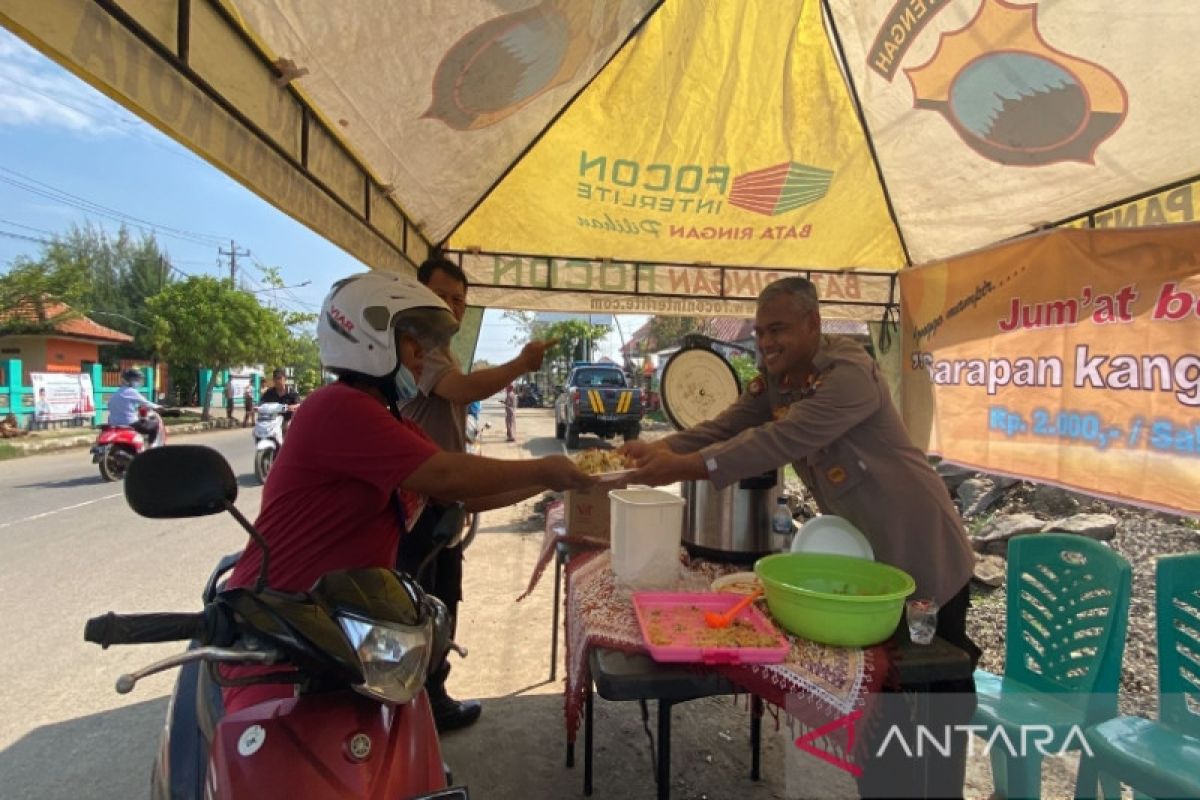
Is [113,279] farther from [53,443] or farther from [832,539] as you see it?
[832,539]

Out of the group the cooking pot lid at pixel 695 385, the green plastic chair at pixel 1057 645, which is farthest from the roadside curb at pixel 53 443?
the green plastic chair at pixel 1057 645

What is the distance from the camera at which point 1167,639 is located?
2.39 m

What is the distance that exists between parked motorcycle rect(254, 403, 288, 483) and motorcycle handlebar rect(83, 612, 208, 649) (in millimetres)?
9459

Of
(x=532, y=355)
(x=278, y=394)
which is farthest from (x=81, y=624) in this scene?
(x=278, y=394)

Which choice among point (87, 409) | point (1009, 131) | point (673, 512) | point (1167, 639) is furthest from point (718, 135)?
point (87, 409)

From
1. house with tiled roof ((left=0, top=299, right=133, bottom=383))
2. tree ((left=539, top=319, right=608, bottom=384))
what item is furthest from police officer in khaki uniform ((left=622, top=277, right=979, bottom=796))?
tree ((left=539, top=319, right=608, bottom=384))

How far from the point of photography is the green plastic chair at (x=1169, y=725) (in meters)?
1.95

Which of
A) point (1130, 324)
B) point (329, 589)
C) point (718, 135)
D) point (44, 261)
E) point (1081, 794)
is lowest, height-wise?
point (1081, 794)

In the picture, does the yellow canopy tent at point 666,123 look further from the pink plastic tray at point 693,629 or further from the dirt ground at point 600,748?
the dirt ground at point 600,748

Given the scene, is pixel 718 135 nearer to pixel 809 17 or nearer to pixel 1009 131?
pixel 809 17

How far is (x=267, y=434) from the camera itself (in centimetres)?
1005

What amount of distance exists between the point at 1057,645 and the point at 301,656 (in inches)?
111

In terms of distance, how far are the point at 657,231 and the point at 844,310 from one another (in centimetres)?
187

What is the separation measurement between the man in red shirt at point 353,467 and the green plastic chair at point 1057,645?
1971 mm
